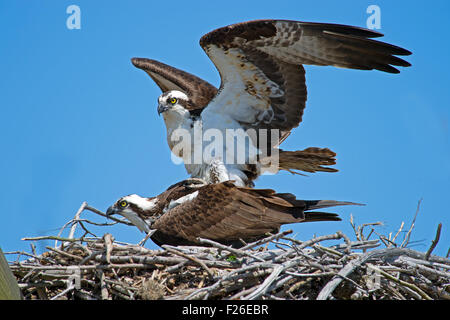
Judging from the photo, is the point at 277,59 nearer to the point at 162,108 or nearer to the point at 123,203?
the point at 162,108

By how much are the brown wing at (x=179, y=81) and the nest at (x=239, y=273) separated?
270cm

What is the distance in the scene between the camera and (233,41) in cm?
601

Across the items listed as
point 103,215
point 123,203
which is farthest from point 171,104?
point 103,215

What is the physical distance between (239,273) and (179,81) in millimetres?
3753

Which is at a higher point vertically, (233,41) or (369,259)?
(233,41)

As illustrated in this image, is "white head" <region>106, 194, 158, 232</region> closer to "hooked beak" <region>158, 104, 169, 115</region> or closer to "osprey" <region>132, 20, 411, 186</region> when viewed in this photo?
"osprey" <region>132, 20, 411, 186</region>

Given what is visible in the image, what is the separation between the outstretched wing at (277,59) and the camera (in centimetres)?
593

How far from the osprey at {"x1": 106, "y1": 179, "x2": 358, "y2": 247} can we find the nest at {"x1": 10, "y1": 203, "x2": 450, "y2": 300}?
904mm

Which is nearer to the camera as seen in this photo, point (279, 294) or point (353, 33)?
point (279, 294)

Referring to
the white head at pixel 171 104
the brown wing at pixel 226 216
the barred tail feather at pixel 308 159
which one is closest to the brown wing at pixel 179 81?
the white head at pixel 171 104
